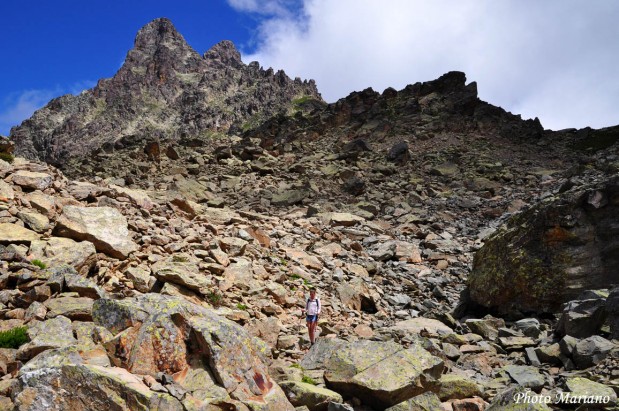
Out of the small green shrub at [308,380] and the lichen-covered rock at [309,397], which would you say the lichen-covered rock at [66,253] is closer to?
the small green shrub at [308,380]

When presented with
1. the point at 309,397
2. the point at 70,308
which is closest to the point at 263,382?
the point at 309,397

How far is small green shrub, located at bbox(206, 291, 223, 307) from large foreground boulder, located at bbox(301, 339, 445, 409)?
438cm

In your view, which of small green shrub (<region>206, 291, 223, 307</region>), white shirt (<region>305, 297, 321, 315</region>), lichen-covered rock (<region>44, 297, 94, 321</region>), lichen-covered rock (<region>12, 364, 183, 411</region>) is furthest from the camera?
small green shrub (<region>206, 291, 223, 307</region>)

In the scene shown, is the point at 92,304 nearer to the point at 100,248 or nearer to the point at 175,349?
the point at 175,349

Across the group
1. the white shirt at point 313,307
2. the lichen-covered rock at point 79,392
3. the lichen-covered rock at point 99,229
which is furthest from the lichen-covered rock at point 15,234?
the white shirt at point 313,307

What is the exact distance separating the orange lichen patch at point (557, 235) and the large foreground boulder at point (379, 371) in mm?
9225

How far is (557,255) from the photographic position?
51.5ft

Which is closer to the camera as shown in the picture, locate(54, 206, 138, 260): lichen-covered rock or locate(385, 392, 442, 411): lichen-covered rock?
locate(385, 392, 442, 411): lichen-covered rock

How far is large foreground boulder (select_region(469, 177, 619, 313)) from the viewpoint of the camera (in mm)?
15047

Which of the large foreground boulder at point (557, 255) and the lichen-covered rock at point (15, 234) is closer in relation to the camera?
the lichen-covered rock at point (15, 234)

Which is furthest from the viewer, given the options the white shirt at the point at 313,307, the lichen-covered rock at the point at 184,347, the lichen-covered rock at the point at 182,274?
the white shirt at the point at 313,307

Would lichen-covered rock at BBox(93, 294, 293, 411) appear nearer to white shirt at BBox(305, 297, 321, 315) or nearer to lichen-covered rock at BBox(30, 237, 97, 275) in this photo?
lichen-covered rock at BBox(30, 237, 97, 275)

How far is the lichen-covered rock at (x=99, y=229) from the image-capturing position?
13.9 meters

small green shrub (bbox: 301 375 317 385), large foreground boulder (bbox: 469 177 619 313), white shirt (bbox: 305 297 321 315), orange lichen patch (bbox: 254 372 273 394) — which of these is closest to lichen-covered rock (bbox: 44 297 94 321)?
orange lichen patch (bbox: 254 372 273 394)
